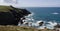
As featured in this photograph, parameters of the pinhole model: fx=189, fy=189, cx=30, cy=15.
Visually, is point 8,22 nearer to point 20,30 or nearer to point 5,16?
point 5,16

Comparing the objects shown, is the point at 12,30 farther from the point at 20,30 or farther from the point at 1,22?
the point at 1,22

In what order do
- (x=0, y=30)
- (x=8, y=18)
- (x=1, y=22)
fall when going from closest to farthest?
(x=0, y=30) → (x=1, y=22) → (x=8, y=18)

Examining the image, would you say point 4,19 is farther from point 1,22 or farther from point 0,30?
point 0,30

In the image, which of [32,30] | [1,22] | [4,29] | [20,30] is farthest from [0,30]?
[1,22]

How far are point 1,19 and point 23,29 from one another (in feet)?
150

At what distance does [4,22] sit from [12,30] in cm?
4421

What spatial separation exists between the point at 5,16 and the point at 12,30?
49403 mm

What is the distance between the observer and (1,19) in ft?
218

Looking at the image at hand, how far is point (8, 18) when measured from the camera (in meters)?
68.6

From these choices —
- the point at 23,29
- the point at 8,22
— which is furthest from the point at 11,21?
the point at 23,29

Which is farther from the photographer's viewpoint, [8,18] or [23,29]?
[8,18]

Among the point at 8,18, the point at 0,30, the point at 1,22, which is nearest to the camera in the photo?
the point at 0,30

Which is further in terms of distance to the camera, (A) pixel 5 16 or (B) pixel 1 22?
(A) pixel 5 16

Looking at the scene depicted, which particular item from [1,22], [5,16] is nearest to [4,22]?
[1,22]
